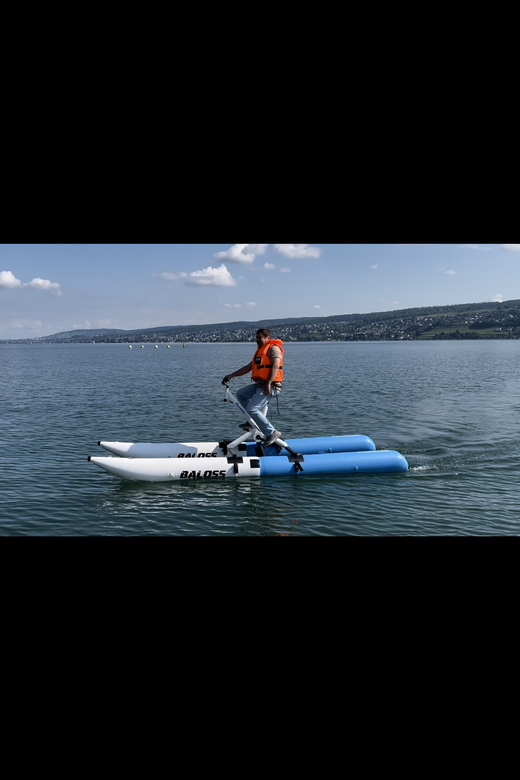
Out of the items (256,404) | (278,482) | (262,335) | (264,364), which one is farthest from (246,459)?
(262,335)

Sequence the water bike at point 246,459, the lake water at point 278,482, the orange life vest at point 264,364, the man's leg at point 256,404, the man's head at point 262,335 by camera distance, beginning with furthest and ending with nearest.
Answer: the water bike at point 246,459, the man's leg at point 256,404, the orange life vest at point 264,364, the man's head at point 262,335, the lake water at point 278,482

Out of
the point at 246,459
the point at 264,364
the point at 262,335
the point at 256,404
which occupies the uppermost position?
the point at 262,335

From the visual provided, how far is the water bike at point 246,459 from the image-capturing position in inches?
→ 450

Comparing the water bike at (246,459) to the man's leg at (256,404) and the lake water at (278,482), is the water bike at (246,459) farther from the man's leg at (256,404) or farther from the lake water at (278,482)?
the lake water at (278,482)

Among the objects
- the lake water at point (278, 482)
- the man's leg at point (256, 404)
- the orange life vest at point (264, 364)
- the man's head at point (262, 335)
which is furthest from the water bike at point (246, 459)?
the man's head at point (262, 335)

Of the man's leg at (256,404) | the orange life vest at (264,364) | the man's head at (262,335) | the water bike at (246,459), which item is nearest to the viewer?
the man's head at (262,335)

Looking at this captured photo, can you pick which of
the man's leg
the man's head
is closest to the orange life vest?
the man's head

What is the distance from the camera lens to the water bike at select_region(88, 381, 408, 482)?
11.4 meters

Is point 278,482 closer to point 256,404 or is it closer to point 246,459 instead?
point 246,459

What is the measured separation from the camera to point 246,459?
38.4 feet

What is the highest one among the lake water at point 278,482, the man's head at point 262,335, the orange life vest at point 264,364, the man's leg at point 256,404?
the man's head at point 262,335
